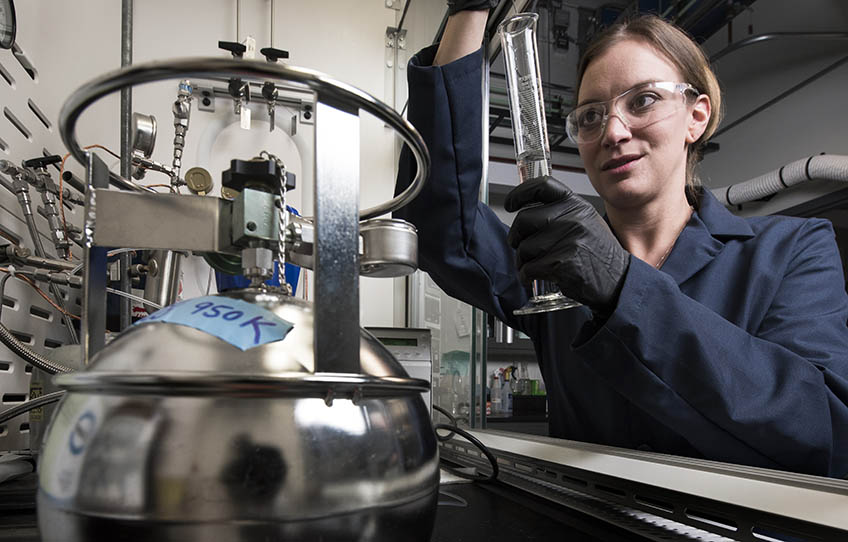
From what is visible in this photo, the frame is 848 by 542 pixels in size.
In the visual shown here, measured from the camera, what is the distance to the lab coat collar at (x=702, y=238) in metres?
0.81

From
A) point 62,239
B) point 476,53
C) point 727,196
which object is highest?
point 727,196

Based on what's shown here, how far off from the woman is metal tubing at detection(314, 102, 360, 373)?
362 millimetres

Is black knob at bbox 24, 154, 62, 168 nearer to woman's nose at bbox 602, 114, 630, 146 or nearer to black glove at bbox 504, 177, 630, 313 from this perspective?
black glove at bbox 504, 177, 630, 313

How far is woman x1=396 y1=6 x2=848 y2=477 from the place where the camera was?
0.56 m

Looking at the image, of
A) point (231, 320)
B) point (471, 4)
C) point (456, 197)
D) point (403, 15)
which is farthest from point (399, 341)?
point (403, 15)

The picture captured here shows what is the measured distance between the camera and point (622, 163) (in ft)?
2.66

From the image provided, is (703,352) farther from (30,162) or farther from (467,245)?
(30,162)

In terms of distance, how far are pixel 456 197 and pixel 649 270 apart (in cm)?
41

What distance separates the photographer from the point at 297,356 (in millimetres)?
228

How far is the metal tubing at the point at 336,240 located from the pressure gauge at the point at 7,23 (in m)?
1.06

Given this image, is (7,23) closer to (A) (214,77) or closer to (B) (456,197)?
(B) (456,197)

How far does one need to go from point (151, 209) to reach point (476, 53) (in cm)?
66

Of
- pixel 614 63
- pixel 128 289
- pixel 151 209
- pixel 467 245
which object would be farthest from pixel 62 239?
pixel 614 63

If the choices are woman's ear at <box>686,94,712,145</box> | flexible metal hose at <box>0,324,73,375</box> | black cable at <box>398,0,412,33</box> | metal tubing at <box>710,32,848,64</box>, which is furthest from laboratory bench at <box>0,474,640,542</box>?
metal tubing at <box>710,32,848,64</box>
